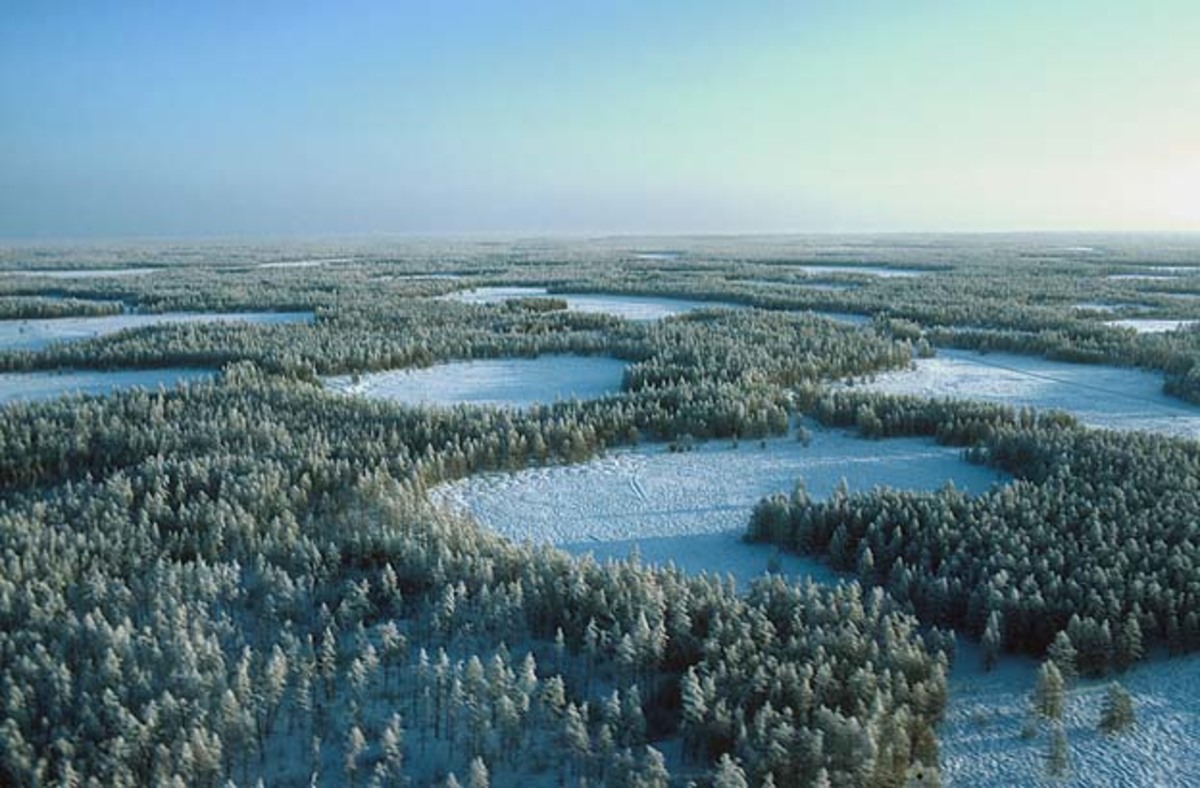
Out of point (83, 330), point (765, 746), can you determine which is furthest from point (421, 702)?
point (83, 330)

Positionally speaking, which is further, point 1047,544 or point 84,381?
point 84,381

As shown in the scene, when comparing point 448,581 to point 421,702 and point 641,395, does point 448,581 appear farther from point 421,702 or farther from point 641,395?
point 641,395

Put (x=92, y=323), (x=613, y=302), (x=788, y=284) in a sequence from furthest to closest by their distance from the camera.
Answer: (x=788, y=284) → (x=613, y=302) → (x=92, y=323)

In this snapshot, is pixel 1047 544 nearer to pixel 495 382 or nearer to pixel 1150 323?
pixel 495 382

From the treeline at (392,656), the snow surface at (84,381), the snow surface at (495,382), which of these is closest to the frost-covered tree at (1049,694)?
the treeline at (392,656)

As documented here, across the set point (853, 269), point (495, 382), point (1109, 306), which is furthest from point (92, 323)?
point (853, 269)

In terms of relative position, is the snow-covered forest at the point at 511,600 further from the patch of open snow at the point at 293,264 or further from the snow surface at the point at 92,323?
the patch of open snow at the point at 293,264

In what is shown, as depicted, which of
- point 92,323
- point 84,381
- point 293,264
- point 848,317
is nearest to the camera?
point 84,381

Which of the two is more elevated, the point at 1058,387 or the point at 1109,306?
the point at 1109,306
